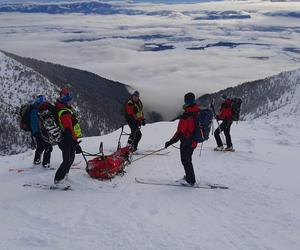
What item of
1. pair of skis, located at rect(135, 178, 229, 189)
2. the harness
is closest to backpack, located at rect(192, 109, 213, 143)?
pair of skis, located at rect(135, 178, 229, 189)

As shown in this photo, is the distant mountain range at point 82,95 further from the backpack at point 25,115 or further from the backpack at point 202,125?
the backpack at point 202,125

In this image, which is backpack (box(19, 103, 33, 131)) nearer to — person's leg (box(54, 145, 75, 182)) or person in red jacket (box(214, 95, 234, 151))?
person's leg (box(54, 145, 75, 182))

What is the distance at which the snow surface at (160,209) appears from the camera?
24.7ft

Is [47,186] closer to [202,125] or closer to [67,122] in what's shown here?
[67,122]

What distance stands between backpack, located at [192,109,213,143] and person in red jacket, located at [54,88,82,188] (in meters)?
2.99

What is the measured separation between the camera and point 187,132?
33.9ft

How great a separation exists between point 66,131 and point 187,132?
2989mm

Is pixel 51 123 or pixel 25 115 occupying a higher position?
pixel 51 123

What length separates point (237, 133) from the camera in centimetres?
1941

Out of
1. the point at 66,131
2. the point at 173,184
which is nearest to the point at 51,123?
the point at 66,131

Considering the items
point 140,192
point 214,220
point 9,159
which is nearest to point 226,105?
point 140,192

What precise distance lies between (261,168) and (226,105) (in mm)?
3144

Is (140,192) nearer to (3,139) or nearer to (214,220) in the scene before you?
(214,220)

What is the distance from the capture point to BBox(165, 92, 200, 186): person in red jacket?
10.1m
